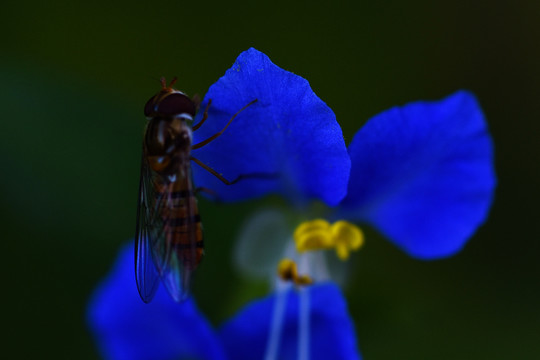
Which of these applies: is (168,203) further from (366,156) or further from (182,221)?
(366,156)

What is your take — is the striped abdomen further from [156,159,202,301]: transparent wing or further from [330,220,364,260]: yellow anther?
[330,220,364,260]: yellow anther

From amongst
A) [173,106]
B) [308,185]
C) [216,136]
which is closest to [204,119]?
[216,136]

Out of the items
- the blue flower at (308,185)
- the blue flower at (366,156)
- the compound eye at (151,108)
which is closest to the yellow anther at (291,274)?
the blue flower at (308,185)

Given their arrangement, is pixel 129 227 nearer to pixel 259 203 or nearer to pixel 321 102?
pixel 259 203

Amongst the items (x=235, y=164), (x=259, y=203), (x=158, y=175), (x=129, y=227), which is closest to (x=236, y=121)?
(x=235, y=164)

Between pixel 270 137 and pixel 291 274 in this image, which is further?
pixel 291 274

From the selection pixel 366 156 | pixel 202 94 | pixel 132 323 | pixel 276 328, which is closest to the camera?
pixel 366 156
